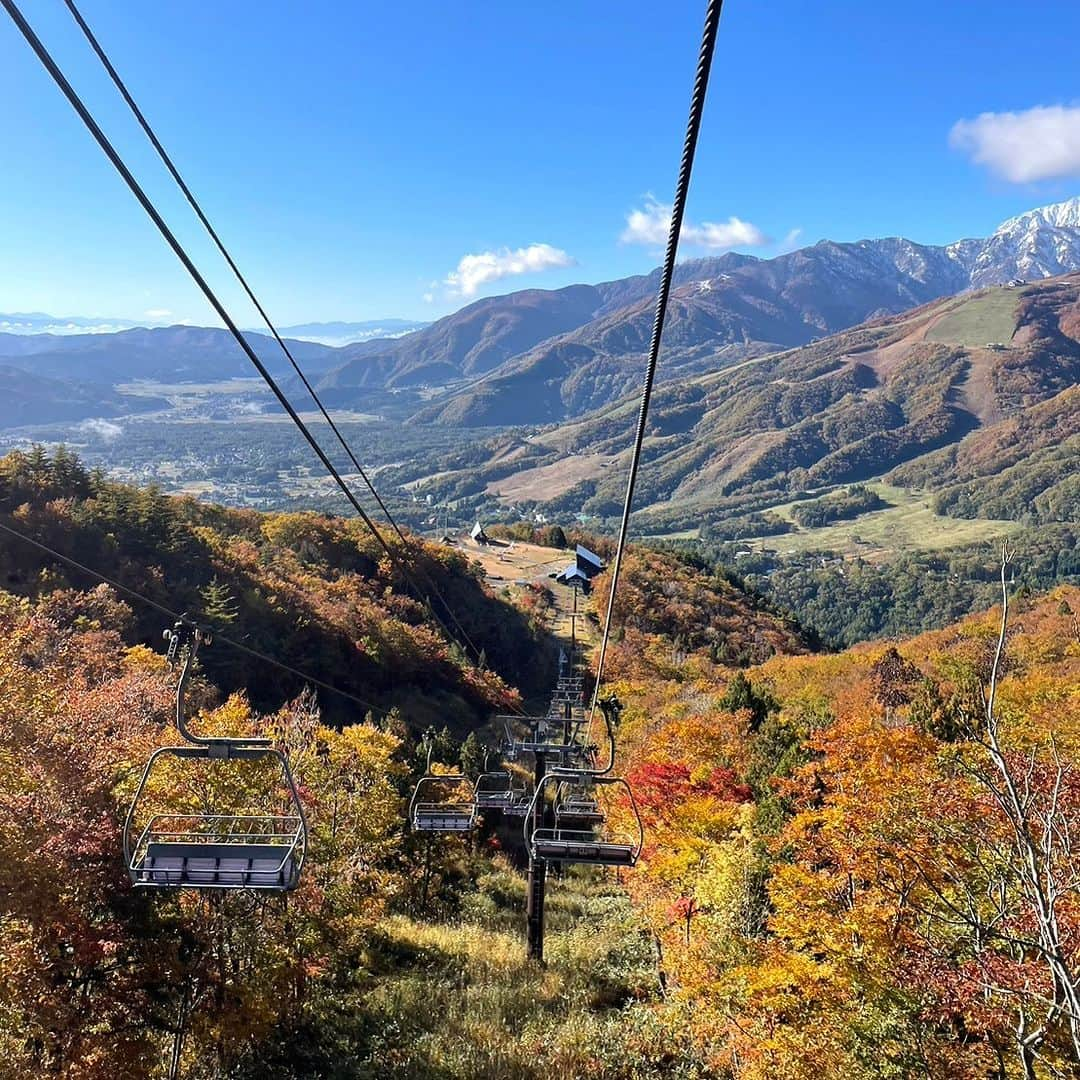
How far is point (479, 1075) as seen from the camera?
58.0ft

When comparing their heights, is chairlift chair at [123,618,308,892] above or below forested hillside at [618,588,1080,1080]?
above

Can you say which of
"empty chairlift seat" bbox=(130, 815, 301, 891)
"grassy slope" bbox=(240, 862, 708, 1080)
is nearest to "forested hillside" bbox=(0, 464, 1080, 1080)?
"grassy slope" bbox=(240, 862, 708, 1080)

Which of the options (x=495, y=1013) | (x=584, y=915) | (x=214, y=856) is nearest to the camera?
(x=214, y=856)

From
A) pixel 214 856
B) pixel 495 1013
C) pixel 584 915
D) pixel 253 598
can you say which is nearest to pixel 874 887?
pixel 495 1013

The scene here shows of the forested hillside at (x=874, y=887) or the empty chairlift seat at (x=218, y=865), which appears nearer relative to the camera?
the empty chairlift seat at (x=218, y=865)

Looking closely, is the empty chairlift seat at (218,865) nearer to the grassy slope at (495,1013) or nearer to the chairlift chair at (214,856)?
the chairlift chair at (214,856)

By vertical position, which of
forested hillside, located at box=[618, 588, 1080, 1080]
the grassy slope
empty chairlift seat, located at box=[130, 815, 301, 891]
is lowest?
the grassy slope

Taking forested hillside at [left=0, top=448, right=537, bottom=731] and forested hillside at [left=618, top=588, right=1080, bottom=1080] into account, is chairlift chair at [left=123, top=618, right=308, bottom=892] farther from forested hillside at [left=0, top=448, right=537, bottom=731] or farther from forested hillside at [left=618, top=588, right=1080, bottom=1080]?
forested hillside at [left=0, top=448, right=537, bottom=731]

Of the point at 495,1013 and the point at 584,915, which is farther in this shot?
the point at 584,915

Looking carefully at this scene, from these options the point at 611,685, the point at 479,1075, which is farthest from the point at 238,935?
the point at 611,685

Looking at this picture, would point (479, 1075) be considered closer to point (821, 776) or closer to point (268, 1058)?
point (268, 1058)

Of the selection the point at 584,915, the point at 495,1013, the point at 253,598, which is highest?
the point at 253,598

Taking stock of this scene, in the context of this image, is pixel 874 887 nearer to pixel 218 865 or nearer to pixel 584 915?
pixel 584 915

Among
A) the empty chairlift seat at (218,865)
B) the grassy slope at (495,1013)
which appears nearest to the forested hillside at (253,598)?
the grassy slope at (495,1013)
